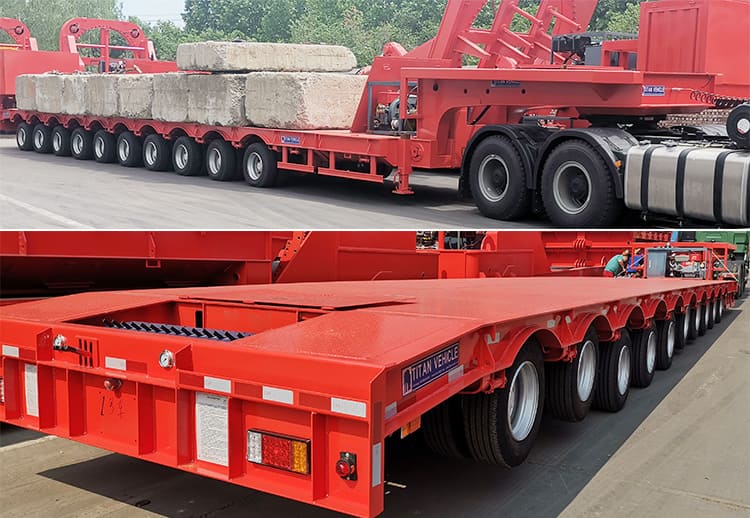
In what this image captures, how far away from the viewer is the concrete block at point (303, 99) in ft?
42.1

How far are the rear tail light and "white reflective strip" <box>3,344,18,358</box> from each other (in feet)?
6.20

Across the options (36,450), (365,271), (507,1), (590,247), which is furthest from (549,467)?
(590,247)

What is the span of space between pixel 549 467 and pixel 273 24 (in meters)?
14.0

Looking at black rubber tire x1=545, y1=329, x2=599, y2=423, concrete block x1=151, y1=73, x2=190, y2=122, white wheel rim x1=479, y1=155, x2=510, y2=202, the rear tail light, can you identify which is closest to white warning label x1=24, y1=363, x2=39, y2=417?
the rear tail light

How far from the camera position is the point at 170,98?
1588 centimetres

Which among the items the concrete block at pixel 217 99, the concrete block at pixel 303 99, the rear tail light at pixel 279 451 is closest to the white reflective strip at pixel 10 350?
the rear tail light at pixel 279 451

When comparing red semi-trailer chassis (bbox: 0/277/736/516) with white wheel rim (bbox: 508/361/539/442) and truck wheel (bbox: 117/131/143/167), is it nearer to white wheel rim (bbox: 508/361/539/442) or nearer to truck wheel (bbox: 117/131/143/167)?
white wheel rim (bbox: 508/361/539/442)

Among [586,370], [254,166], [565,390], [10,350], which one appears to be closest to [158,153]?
[254,166]

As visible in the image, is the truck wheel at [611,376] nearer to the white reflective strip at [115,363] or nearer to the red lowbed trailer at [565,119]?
the red lowbed trailer at [565,119]

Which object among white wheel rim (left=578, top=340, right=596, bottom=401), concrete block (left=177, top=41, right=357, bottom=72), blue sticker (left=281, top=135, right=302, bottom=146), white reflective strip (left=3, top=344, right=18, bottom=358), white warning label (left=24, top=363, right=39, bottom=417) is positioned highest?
concrete block (left=177, top=41, right=357, bottom=72)

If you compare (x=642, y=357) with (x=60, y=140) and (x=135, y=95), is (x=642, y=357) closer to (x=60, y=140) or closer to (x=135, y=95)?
(x=135, y=95)

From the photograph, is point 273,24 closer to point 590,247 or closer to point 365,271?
point 590,247

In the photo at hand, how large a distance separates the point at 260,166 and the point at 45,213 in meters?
4.30

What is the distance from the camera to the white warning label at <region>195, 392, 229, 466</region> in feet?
12.6
